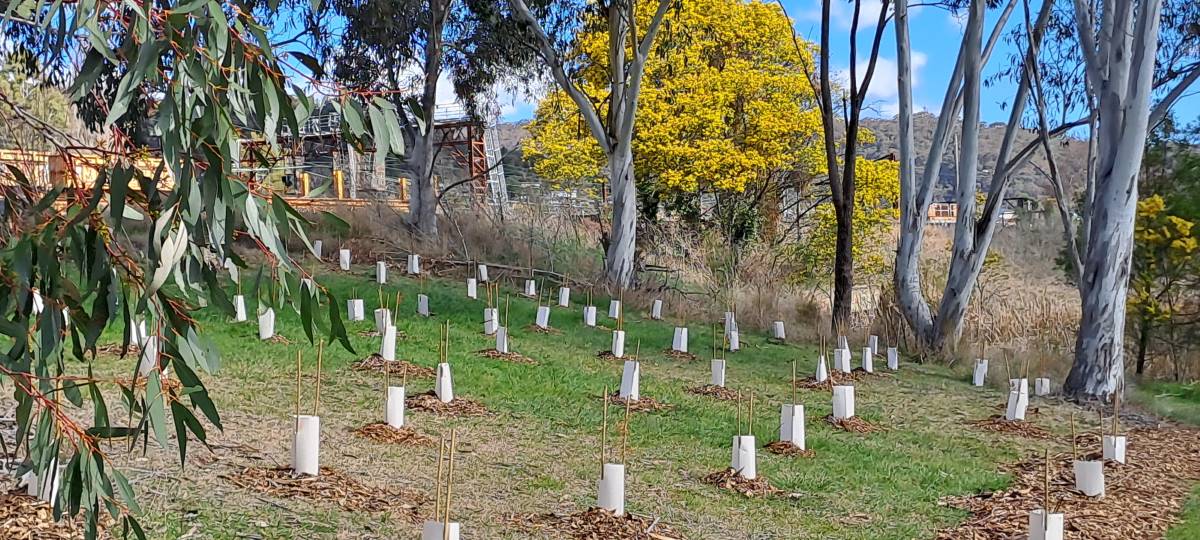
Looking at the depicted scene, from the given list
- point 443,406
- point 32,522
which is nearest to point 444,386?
point 443,406

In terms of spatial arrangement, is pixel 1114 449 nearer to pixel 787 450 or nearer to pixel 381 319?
pixel 787 450

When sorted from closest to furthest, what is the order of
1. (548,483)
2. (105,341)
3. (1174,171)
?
(548,483), (105,341), (1174,171)

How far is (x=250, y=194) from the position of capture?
66.9 inches

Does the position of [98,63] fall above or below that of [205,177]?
above

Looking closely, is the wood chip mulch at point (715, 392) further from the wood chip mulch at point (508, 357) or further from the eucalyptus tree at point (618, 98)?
the eucalyptus tree at point (618, 98)

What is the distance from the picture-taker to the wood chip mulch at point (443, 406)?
6.29 m

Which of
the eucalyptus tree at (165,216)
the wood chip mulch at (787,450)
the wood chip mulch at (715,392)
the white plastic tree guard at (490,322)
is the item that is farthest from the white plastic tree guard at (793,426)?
the eucalyptus tree at (165,216)

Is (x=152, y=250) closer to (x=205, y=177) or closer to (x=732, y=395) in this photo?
(x=205, y=177)

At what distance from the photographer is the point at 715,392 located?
7.75m

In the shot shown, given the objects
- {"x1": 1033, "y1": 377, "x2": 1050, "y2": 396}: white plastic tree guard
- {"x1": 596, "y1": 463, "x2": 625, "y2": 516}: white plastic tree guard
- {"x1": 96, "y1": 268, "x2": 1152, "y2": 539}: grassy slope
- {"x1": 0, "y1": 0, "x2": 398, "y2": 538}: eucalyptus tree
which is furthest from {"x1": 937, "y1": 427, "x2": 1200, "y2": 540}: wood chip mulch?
{"x1": 0, "y1": 0, "x2": 398, "y2": 538}: eucalyptus tree

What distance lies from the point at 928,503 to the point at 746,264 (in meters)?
10.2

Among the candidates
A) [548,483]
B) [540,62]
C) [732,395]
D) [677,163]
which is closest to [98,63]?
[548,483]

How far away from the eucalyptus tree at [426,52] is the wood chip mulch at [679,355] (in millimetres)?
5613

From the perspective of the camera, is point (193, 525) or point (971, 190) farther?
point (971, 190)
